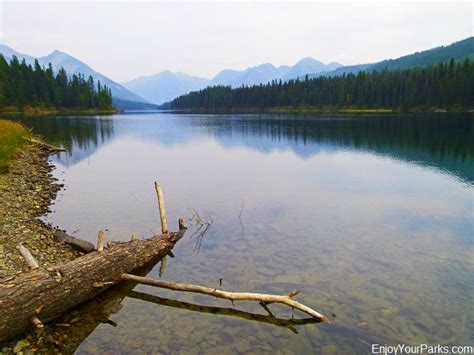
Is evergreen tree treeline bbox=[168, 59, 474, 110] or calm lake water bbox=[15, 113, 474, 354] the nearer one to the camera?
calm lake water bbox=[15, 113, 474, 354]

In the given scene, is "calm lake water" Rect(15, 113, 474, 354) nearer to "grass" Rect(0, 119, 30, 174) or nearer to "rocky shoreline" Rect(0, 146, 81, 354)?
"rocky shoreline" Rect(0, 146, 81, 354)

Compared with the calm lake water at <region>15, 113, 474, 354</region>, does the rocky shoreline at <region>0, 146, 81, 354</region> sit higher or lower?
higher

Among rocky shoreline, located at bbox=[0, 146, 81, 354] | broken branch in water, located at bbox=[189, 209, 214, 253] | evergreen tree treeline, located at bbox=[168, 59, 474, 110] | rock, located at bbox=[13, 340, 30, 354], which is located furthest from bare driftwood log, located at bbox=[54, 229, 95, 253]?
evergreen tree treeline, located at bbox=[168, 59, 474, 110]

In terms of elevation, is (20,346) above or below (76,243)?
below

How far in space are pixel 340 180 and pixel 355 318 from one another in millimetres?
22859

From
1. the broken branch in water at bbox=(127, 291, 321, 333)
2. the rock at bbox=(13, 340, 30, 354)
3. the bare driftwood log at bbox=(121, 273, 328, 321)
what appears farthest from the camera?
the broken branch in water at bbox=(127, 291, 321, 333)

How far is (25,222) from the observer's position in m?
17.4

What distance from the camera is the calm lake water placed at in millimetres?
10094

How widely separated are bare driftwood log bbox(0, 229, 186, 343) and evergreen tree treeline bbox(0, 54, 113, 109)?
15830 cm

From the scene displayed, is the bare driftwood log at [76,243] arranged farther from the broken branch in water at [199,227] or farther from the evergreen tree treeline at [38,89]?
the evergreen tree treeline at [38,89]

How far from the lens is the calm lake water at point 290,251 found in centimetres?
1009

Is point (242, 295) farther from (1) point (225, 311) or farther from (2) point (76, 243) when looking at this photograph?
(2) point (76, 243)

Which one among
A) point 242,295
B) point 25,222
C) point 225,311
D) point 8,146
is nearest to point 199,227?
point 225,311

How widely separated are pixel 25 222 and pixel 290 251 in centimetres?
1491
